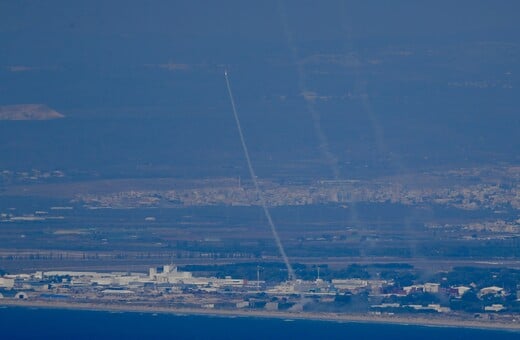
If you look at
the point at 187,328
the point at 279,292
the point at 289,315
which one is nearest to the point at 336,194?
the point at 279,292

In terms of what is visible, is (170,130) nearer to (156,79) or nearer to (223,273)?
(156,79)

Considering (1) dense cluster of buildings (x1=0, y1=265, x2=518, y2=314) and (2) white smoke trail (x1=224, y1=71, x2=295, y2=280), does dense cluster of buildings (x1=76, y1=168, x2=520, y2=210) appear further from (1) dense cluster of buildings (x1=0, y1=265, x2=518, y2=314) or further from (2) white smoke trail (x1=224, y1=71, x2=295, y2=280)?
(1) dense cluster of buildings (x1=0, y1=265, x2=518, y2=314)

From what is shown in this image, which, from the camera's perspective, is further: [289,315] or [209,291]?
[209,291]

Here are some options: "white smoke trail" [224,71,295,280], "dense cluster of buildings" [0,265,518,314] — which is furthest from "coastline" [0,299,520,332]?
"white smoke trail" [224,71,295,280]

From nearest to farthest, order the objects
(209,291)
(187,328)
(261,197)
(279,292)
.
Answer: (187,328), (279,292), (209,291), (261,197)

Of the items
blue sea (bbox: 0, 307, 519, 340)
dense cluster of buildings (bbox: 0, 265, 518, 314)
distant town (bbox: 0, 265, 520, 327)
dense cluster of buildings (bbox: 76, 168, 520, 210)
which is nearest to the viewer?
blue sea (bbox: 0, 307, 519, 340)

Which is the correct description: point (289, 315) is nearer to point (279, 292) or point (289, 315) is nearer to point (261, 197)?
point (279, 292)

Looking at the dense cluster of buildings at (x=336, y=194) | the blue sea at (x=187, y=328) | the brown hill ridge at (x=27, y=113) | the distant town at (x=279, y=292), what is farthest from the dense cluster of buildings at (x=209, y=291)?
the brown hill ridge at (x=27, y=113)
